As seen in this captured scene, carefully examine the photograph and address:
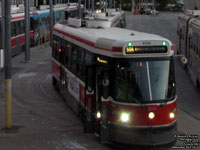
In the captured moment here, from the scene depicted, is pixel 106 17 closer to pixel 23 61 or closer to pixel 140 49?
pixel 23 61

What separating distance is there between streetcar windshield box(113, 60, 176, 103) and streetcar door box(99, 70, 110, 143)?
0.25 m

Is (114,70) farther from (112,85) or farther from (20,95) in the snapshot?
(20,95)

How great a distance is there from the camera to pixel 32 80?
2428 centimetres

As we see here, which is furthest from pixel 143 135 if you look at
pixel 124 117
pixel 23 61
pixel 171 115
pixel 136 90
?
pixel 23 61

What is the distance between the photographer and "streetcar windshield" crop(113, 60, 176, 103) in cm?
1138

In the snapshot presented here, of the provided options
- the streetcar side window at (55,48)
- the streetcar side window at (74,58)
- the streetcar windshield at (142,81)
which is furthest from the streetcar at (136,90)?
the streetcar side window at (55,48)

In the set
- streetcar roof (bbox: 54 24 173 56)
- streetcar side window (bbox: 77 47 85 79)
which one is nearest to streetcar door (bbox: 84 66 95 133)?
→ streetcar roof (bbox: 54 24 173 56)

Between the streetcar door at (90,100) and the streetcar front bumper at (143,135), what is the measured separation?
4.49 ft

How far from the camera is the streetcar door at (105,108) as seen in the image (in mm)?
11734

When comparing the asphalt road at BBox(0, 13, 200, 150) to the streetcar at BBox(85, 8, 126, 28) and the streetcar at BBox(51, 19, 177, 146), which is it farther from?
the streetcar at BBox(85, 8, 126, 28)

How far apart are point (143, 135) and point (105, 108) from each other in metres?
1.19

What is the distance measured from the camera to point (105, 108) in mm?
11969

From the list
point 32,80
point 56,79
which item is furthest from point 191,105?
point 32,80

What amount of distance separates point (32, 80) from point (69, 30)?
8.10m
